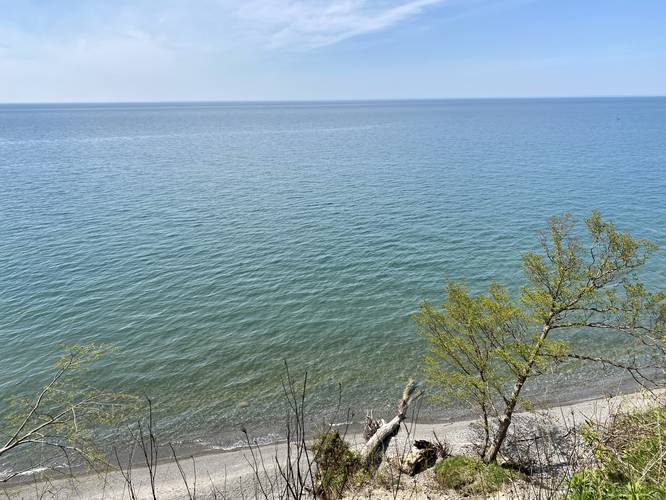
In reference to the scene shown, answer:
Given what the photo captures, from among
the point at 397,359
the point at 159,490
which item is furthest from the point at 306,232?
the point at 159,490

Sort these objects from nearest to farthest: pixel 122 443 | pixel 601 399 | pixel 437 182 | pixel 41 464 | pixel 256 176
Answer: pixel 41 464, pixel 122 443, pixel 601 399, pixel 437 182, pixel 256 176

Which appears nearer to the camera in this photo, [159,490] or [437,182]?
[159,490]

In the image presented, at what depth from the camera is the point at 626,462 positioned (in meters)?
10.9

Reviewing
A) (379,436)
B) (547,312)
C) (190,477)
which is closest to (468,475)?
(379,436)

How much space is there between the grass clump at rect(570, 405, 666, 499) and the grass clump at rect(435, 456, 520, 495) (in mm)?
5677

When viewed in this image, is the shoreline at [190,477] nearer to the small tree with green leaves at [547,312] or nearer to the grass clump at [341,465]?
the grass clump at [341,465]

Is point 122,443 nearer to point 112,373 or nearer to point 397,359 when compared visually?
point 112,373

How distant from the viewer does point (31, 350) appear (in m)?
30.5

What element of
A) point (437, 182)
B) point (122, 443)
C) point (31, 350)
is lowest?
point (122, 443)

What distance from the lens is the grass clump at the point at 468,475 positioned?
1733 centimetres

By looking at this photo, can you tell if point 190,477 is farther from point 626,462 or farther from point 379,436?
point 626,462

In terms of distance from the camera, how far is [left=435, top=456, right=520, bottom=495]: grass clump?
56.8ft

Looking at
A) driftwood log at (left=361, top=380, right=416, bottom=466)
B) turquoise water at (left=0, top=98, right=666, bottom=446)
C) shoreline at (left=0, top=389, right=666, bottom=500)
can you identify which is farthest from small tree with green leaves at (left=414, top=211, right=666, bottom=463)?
turquoise water at (left=0, top=98, right=666, bottom=446)

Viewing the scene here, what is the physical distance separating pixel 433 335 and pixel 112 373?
22.2 metres
